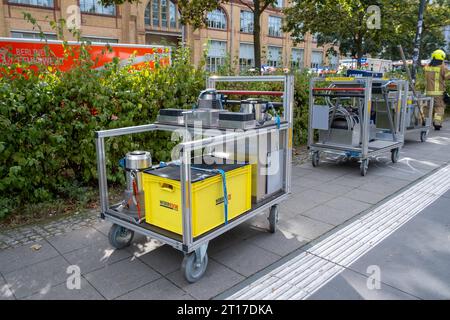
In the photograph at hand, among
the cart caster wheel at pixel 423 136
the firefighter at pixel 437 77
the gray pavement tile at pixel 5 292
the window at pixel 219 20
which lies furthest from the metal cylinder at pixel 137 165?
the window at pixel 219 20

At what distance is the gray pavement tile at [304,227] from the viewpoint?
3.97 m

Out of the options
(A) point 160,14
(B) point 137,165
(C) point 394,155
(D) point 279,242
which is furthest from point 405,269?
(A) point 160,14

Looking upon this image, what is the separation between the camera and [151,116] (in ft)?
17.5

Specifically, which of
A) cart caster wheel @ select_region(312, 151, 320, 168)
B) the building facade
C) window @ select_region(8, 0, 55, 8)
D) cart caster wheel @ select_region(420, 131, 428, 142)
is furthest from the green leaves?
window @ select_region(8, 0, 55, 8)

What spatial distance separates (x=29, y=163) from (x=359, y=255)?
3.55m

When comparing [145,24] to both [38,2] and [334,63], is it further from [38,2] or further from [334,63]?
[334,63]

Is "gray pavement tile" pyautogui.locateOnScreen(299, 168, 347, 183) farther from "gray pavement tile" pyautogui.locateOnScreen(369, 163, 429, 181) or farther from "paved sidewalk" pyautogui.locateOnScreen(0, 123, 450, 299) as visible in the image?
"paved sidewalk" pyautogui.locateOnScreen(0, 123, 450, 299)

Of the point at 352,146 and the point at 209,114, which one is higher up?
the point at 209,114

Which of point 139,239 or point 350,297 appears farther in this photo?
point 139,239

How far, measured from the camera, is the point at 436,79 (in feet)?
33.2

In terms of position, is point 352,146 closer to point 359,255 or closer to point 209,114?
point 359,255

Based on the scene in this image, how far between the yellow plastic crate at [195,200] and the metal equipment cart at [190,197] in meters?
0.07

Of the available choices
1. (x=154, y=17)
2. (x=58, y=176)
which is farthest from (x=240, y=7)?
(x=58, y=176)

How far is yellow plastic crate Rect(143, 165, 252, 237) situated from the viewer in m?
2.96
